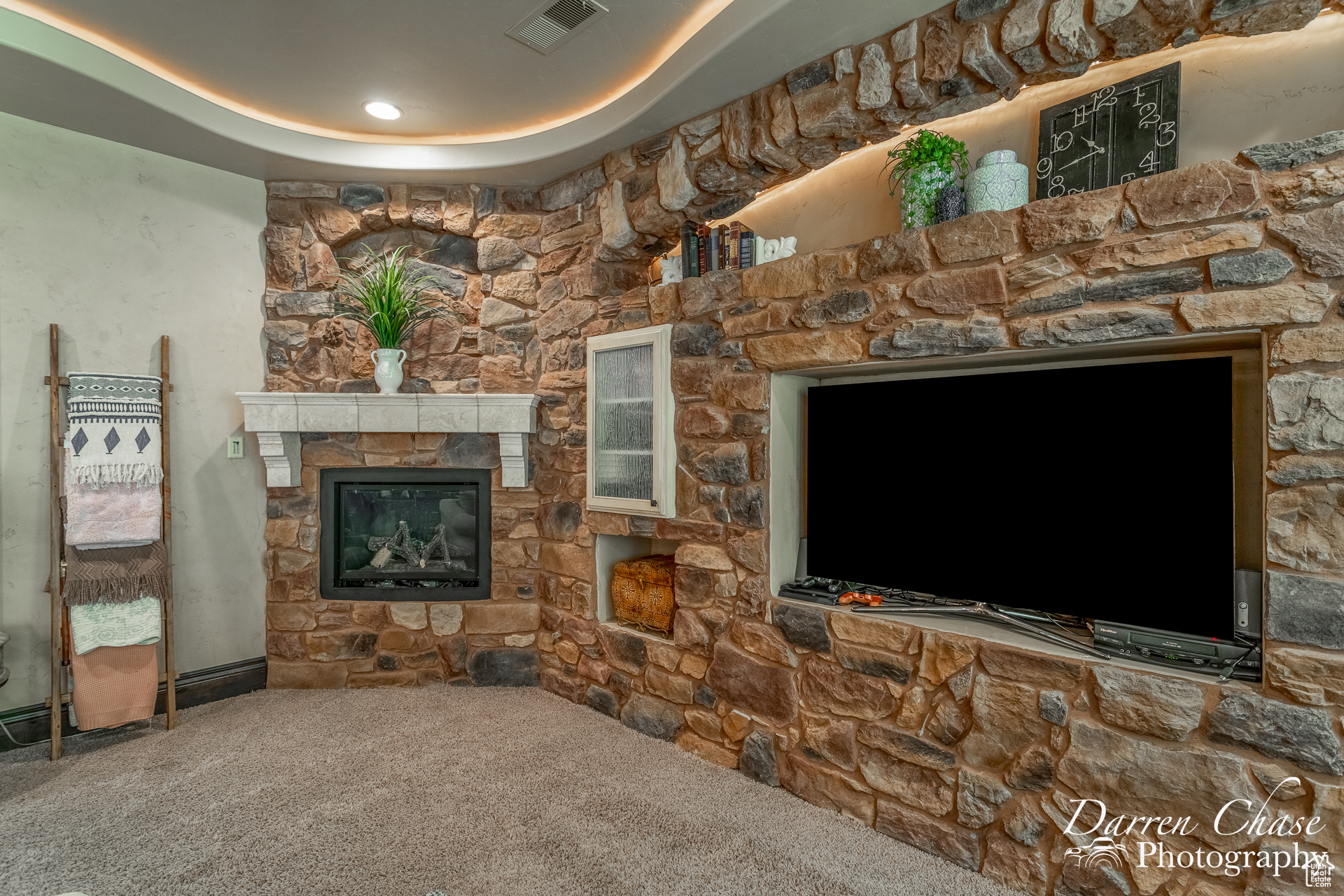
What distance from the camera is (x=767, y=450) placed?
2.44 meters

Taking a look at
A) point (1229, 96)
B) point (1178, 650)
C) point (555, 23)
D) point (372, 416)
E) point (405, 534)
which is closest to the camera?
point (1178, 650)

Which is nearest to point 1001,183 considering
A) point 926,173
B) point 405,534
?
point 926,173

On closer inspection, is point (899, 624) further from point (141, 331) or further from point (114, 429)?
point (141, 331)

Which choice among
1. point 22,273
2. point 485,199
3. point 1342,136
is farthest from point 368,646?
point 1342,136

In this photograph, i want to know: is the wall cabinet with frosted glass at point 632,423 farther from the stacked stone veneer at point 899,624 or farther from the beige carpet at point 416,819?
the beige carpet at point 416,819

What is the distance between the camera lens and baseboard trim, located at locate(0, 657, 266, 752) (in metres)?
2.70

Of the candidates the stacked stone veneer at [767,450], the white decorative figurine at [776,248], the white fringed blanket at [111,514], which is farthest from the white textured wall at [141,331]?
the white decorative figurine at [776,248]

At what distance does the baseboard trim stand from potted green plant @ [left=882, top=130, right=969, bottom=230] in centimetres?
369

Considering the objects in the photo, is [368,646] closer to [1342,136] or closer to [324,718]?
[324,718]

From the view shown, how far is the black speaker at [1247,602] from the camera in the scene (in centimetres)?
170

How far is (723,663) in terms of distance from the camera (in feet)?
8.43

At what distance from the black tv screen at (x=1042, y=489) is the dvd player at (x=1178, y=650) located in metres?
0.03

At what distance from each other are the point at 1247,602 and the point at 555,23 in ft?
9.24

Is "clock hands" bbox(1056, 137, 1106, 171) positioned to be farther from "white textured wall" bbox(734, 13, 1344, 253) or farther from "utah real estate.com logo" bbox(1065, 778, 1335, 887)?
"utah real estate.com logo" bbox(1065, 778, 1335, 887)
